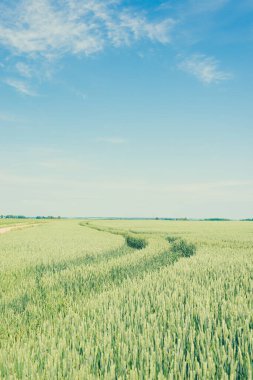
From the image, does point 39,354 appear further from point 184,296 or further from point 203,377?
point 184,296

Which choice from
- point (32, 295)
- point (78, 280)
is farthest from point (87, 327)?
point (78, 280)

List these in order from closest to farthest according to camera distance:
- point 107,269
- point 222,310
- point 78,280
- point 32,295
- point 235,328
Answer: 1. point 235,328
2. point 222,310
3. point 32,295
4. point 78,280
5. point 107,269

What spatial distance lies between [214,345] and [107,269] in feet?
19.1

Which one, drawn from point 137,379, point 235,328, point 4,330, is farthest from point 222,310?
point 4,330

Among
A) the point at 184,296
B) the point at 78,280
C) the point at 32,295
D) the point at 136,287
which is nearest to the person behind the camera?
the point at 184,296

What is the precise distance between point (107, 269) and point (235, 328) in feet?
17.7

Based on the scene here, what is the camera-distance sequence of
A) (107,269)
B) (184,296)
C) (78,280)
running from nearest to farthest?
(184,296) → (78,280) → (107,269)

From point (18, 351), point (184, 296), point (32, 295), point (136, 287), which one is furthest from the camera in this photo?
point (32, 295)

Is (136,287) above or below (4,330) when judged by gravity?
above

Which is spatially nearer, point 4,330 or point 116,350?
point 116,350

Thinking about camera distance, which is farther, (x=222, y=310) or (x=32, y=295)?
(x=32, y=295)

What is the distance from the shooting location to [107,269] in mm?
8773

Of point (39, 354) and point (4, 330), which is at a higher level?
point (39, 354)

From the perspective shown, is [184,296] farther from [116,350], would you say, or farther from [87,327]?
[116,350]
